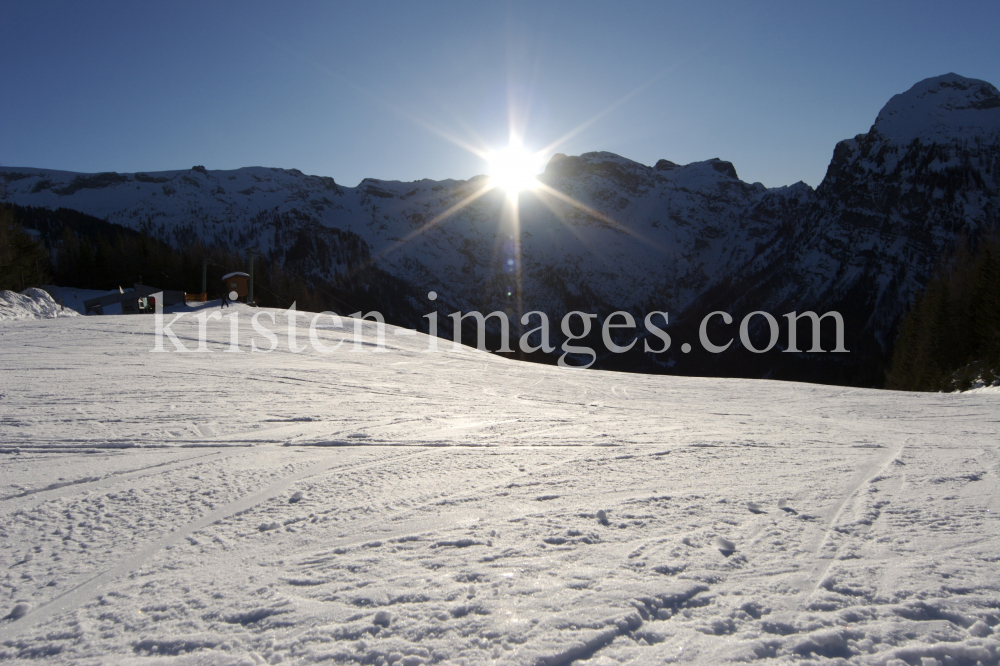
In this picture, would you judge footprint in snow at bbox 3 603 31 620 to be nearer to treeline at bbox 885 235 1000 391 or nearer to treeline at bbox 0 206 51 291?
treeline at bbox 885 235 1000 391

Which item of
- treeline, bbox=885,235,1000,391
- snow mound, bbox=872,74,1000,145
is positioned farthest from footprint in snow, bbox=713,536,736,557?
snow mound, bbox=872,74,1000,145

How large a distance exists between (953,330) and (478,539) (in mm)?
38539

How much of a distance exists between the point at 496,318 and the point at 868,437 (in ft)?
581

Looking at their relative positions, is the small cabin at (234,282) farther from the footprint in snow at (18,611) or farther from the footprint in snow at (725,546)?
the footprint in snow at (725,546)

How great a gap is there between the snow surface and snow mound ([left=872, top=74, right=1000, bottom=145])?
212 metres

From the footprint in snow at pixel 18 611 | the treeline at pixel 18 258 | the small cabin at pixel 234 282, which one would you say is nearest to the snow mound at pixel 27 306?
the treeline at pixel 18 258

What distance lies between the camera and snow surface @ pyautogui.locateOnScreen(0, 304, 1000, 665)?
87.8 inches

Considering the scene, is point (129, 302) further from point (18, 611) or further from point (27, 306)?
point (18, 611)

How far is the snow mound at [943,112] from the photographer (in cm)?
15650

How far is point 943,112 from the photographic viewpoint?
16300 centimetres

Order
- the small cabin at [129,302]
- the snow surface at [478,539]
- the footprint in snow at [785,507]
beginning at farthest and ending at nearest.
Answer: the small cabin at [129,302] → the footprint in snow at [785,507] → the snow surface at [478,539]

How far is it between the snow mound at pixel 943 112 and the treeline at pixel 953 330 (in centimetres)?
17209

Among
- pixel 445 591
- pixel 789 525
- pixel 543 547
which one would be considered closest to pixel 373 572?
pixel 445 591

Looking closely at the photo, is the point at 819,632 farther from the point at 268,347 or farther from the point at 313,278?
the point at 313,278
